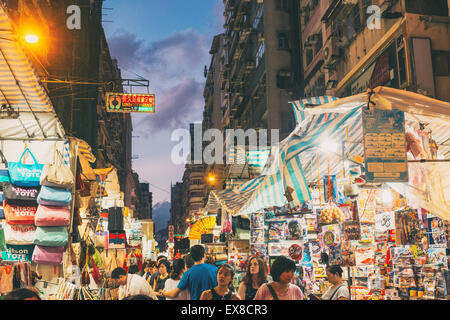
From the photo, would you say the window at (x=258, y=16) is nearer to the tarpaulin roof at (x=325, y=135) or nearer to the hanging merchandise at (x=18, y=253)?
the tarpaulin roof at (x=325, y=135)

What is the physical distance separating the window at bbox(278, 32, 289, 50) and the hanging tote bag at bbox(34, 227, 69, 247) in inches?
1169

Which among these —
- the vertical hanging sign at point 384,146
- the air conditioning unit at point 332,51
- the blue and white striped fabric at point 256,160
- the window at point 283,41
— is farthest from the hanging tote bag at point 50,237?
the window at point 283,41

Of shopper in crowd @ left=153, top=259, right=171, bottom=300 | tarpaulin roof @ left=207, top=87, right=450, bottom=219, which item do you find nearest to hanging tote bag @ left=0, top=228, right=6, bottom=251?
shopper in crowd @ left=153, top=259, right=171, bottom=300

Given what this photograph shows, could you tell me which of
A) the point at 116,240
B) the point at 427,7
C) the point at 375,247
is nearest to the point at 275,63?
the point at 116,240

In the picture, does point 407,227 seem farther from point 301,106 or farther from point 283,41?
point 283,41

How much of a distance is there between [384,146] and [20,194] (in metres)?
6.33

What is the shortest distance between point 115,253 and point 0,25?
1667 cm

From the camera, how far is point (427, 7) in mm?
14922

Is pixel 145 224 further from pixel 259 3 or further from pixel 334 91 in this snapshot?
pixel 334 91

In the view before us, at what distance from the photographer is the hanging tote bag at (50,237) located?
8.23 metres

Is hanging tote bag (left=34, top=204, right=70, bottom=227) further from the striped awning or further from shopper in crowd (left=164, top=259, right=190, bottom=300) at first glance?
shopper in crowd (left=164, top=259, right=190, bottom=300)

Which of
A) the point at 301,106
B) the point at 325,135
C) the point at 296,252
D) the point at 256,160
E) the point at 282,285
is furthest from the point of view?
the point at 256,160

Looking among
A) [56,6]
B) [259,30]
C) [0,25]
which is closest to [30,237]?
[0,25]

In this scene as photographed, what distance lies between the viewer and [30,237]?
A: 27.7ft
